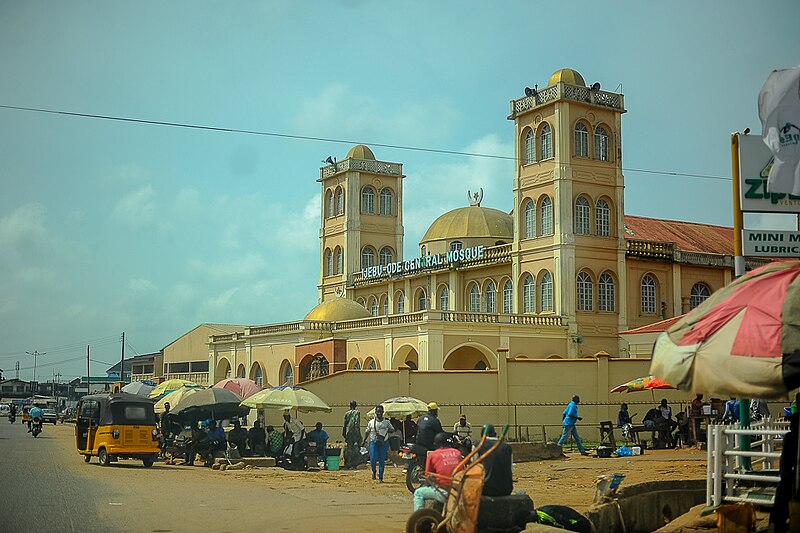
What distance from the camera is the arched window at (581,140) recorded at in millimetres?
45375

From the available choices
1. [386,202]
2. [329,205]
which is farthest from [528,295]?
[329,205]

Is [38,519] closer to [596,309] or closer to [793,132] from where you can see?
[793,132]

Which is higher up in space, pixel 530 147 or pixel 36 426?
pixel 530 147

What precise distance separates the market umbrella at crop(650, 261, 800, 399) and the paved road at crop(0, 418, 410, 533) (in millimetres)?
5056

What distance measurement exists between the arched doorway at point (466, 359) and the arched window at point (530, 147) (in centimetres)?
962

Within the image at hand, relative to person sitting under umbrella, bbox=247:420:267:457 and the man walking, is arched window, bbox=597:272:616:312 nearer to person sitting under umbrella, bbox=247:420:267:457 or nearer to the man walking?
the man walking

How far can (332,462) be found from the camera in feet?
81.2

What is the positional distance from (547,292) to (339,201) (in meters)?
22.9

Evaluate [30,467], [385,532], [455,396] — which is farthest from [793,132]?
[455,396]

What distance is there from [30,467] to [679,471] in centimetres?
1514

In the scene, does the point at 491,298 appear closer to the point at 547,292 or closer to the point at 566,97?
the point at 547,292

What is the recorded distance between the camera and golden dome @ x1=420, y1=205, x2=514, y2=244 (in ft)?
188

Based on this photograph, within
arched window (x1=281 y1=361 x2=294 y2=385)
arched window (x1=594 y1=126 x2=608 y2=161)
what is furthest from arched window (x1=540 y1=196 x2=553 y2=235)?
arched window (x1=281 y1=361 x2=294 y2=385)

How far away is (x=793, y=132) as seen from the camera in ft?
36.8
